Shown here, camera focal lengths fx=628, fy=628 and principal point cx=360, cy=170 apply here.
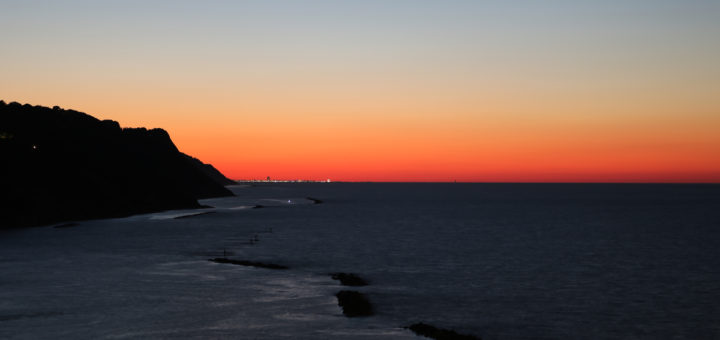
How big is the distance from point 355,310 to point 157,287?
16.3 m

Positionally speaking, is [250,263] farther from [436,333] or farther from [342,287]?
[436,333]

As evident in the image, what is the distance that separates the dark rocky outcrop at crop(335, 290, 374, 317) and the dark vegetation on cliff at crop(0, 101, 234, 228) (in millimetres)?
77863

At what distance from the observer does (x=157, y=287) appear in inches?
1797

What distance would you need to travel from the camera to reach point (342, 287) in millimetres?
48375

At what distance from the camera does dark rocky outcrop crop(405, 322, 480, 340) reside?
32.3 m

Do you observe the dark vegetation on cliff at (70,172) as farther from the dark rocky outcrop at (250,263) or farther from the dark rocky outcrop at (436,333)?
the dark rocky outcrop at (436,333)

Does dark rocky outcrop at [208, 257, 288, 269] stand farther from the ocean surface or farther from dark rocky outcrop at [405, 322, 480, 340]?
dark rocky outcrop at [405, 322, 480, 340]

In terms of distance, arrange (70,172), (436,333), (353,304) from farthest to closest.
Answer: (70,172) < (353,304) < (436,333)

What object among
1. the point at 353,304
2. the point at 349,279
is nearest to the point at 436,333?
the point at 353,304

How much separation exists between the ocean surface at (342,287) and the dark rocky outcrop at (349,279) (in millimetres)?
901

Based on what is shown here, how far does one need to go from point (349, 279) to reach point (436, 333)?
19771 mm

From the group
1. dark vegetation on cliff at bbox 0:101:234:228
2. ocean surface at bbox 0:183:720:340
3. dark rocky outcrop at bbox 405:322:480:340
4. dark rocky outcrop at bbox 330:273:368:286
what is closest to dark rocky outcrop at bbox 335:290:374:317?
ocean surface at bbox 0:183:720:340

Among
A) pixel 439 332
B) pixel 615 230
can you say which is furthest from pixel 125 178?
pixel 439 332

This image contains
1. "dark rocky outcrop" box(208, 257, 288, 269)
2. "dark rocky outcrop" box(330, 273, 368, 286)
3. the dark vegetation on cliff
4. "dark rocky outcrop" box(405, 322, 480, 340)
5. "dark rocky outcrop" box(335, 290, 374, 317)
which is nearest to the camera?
"dark rocky outcrop" box(405, 322, 480, 340)
